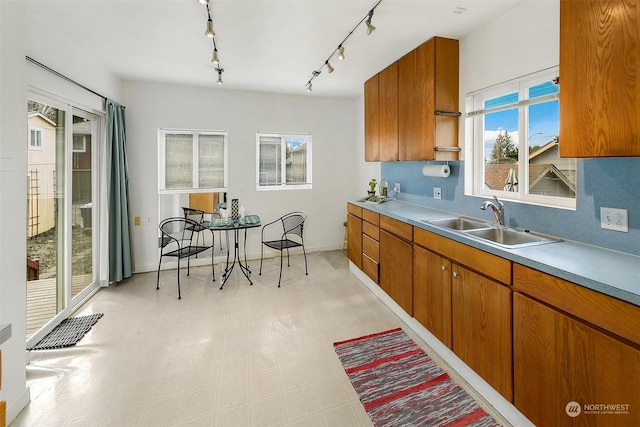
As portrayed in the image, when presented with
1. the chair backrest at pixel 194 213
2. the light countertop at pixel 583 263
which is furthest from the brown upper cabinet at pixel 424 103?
the chair backrest at pixel 194 213

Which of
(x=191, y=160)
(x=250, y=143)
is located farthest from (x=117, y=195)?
(x=250, y=143)

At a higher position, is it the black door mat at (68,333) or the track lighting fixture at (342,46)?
the track lighting fixture at (342,46)

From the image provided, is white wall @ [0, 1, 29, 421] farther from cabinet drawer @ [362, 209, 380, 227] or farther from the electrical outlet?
the electrical outlet

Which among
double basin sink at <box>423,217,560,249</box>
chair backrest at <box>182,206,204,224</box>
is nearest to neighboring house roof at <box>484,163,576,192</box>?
double basin sink at <box>423,217,560,249</box>

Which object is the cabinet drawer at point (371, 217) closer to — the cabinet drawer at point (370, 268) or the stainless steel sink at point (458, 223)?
the cabinet drawer at point (370, 268)

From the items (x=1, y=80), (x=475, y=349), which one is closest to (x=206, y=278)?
(x=1, y=80)

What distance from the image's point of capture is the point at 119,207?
3830mm

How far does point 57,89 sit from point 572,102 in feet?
12.7

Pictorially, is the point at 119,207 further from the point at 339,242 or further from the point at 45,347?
the point at 339,242

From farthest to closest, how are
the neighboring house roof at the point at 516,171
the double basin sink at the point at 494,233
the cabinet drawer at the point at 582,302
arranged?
the neighboring house roof at the point at 516,171 → the double basin sink at the point at 494,233 → the cabinet drawer at the point at 582,302

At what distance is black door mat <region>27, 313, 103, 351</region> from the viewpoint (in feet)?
8.23

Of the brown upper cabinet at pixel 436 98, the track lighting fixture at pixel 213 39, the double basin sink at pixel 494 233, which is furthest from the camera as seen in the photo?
the brown upper cabinet at pixel 436 98

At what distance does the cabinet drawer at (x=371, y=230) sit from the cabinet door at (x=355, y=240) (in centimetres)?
13

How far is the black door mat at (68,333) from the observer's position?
8.23 ft
